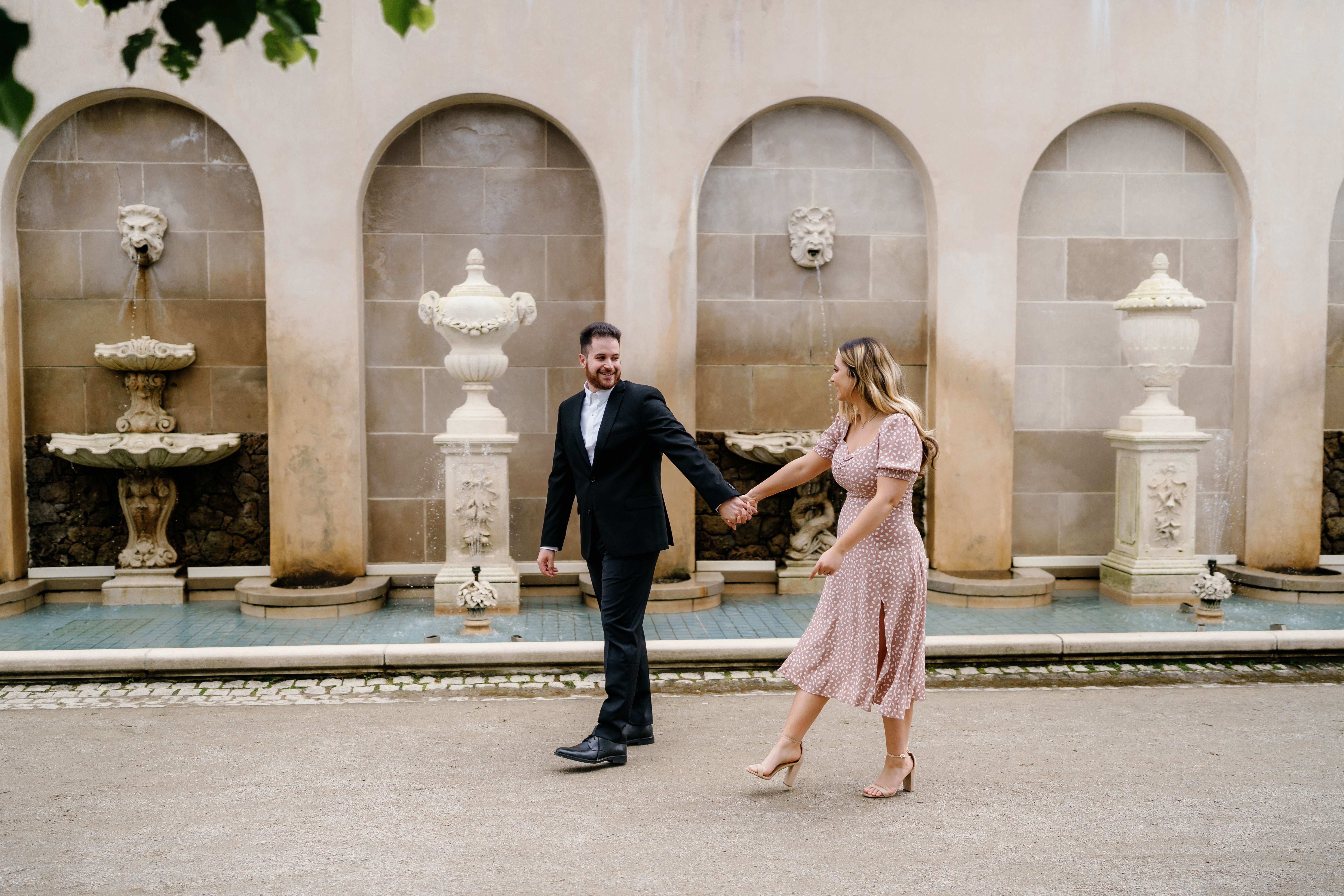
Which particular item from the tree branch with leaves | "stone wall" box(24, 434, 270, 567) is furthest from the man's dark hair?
"stone wall" box(24, 434, 270, 567)

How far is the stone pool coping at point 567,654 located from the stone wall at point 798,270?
2.90 m

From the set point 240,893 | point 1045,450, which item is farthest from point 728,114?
point 240,893

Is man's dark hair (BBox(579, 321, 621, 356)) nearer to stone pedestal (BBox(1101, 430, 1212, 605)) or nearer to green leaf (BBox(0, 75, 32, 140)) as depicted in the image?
green leaf (BBox(0, 75, 32, 140))

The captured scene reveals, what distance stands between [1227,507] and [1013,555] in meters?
1.97

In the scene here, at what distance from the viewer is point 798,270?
9359 millimetres

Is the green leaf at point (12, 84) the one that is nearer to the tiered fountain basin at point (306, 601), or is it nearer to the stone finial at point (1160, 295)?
the tiered fountain basin at point (306, 601)

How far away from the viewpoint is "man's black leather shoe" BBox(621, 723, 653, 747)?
520 cm

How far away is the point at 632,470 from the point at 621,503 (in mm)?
179

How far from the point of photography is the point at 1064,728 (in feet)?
18.1

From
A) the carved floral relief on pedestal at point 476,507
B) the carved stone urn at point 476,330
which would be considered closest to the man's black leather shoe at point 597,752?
the carved floral relief on pedestal at point 476,507

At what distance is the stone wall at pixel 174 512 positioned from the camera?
9.05 metres

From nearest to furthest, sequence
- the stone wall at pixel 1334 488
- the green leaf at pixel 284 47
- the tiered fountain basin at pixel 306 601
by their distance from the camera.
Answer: the green leaf at pixel 284 47 → the tiered fountain basin at pixel 306 601 → the stone wall at pixel 1334 488

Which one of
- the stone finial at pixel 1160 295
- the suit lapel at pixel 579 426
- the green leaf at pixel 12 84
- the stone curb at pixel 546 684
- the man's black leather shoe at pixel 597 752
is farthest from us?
the stone finial at pixel 1160 295

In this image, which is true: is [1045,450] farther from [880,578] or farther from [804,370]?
[880,578]
